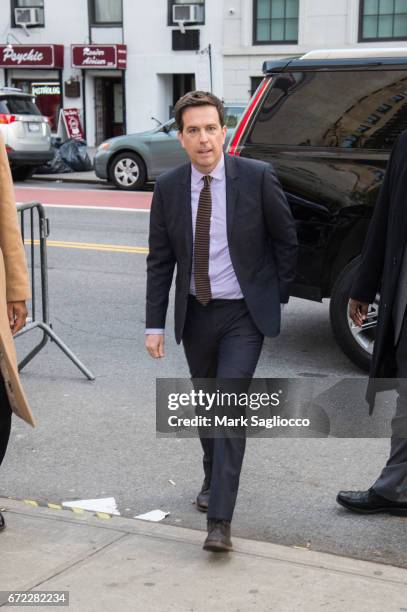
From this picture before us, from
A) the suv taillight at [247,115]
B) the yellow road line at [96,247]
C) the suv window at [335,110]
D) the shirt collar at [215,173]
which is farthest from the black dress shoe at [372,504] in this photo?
the yellow road line at [96,247]

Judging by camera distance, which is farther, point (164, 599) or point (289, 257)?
point (289, 257)

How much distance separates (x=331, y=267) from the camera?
6.81 metres

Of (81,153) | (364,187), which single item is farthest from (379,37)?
(364,187)

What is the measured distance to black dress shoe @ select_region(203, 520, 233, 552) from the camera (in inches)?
159

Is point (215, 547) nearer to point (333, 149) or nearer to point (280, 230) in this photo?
point (280, 230)

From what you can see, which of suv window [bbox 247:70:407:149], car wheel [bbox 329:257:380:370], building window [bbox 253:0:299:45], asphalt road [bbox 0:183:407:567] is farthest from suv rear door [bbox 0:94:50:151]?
car wheel [bbox 329:257:380:370]

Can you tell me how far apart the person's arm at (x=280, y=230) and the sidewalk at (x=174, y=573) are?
110 centimetres

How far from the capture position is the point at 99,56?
3155 centimetres

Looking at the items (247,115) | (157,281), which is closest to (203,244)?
(157,281)

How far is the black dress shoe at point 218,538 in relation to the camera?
13.3 feet

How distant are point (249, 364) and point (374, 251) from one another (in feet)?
2.43

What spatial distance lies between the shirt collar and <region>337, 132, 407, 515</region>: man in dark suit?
682 mm

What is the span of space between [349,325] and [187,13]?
81.6 ft

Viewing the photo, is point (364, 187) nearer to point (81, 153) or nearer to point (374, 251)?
point (374, 251)
